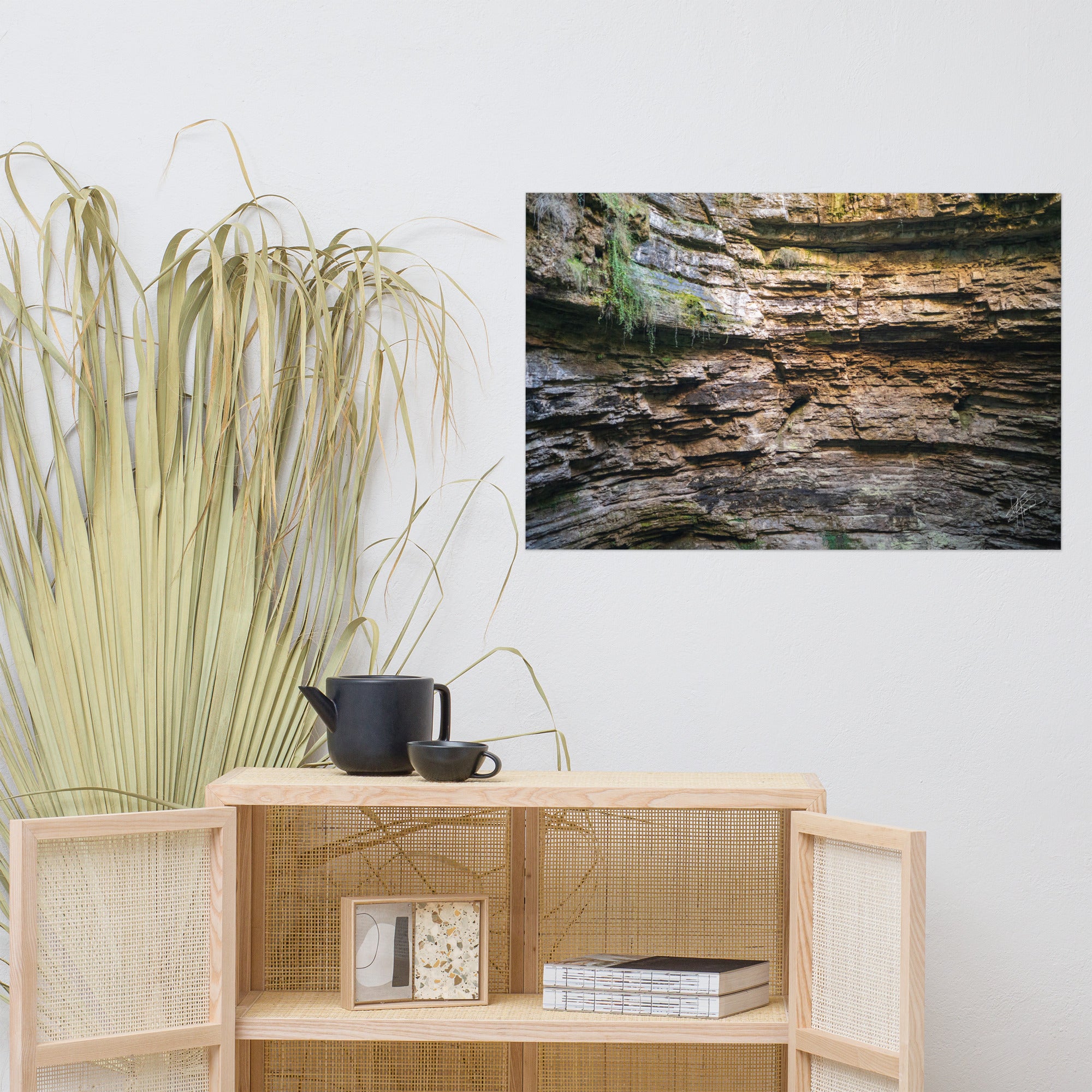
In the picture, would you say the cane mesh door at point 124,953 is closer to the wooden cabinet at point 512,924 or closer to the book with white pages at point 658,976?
the wooden cabinet at point 512,924

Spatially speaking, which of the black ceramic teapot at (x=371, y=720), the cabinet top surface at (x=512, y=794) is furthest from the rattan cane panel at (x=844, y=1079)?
the black ceramic teapot at (x=371, y=720)

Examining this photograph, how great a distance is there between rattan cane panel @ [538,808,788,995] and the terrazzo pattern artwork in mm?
137

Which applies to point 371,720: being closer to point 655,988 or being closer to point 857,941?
point 655,988

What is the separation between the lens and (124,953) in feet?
4.30

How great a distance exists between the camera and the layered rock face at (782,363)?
1886 millimetres

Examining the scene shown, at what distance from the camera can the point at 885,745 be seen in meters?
1.86

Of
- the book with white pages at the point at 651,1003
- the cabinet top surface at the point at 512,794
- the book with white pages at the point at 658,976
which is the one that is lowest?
the book with white pages at the point at 651,1003

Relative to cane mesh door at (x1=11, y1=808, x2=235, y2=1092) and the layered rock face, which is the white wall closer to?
the layered rock face

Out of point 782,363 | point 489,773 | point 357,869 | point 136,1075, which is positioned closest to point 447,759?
point 489,773

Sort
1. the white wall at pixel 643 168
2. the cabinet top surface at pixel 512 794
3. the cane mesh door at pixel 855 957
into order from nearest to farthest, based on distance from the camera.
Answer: the cane mesh door at pixel 855 957 → the cabinet top surface at pixel 512 794 → the white wall at pixel 643 168

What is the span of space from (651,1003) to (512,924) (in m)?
0.25

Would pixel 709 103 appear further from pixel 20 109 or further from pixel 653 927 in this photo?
pixel 653 927

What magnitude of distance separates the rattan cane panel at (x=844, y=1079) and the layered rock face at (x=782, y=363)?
860 millimetres

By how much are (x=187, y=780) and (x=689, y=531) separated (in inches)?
37.7
